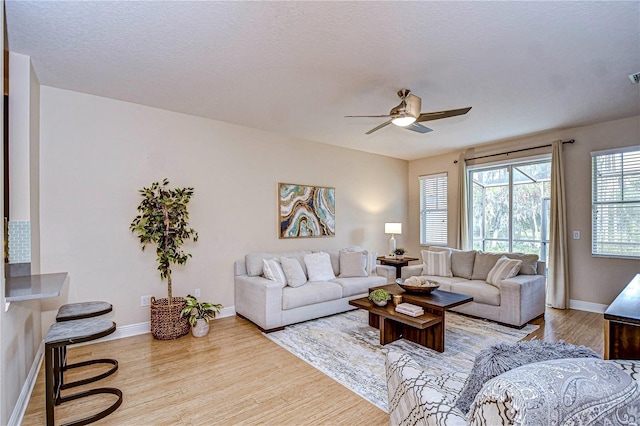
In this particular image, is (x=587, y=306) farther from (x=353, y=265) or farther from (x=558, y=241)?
(x=353, y=265)

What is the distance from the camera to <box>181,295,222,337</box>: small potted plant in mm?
3605

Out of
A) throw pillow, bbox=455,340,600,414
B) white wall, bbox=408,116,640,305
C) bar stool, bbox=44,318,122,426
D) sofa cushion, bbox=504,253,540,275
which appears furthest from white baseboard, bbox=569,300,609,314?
bar stool, bbox=44,318,122,426

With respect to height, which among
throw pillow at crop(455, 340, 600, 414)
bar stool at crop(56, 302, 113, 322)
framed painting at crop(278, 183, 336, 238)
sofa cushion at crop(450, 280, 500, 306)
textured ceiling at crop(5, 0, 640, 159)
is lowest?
Result: sofa cushion at crop(450, 280, 500, 306)

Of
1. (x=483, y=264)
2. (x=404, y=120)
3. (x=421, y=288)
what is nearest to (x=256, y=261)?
(x=421, y=288)

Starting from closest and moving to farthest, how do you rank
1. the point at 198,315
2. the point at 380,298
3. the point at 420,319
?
the point at 420,319 < the point at 380,298 < the point at 198,315

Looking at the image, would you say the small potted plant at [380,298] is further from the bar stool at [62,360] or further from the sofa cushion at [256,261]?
the bar stool at [62,360]

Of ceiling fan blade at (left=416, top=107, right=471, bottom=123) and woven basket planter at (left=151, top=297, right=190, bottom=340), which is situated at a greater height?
ceiling fan blade at (left=416, top=107, right=471, bottom=123)

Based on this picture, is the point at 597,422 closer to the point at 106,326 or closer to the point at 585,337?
the point at 106,326

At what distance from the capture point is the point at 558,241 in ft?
15.7

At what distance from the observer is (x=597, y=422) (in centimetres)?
81

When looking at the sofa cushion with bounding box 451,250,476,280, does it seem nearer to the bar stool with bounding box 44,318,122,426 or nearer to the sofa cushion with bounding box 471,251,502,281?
the sofa cushion with bounding box 471,251,502,281

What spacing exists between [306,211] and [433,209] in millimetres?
3022

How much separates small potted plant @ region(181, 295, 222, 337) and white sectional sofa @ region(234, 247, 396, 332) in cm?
54

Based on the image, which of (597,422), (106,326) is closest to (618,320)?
(597,422)
